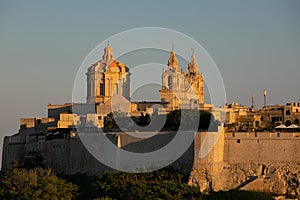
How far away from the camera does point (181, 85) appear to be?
3383 inches

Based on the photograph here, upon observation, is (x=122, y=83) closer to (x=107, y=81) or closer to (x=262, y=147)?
(x=107, y=81)

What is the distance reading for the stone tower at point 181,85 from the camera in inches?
3265

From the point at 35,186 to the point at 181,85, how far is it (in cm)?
2418

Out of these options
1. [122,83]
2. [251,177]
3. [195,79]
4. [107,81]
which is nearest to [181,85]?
[195,79]

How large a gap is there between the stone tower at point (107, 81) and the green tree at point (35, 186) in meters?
18.1

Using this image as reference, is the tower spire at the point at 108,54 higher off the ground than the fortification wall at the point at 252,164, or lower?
higher

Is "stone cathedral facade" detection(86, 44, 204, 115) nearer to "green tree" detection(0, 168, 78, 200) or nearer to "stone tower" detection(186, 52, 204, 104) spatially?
"stone tower" detection(186, 52, 204, 104)

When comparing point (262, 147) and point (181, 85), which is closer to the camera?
point (262, 147)

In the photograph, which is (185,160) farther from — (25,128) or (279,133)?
(25,128)

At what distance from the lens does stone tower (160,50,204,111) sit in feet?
272

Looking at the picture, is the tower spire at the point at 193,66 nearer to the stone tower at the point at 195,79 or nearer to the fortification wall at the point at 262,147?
the stone tower at the point at 195,79

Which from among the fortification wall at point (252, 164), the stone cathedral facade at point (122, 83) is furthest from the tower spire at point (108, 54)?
the fortification wall at point (252, 164)

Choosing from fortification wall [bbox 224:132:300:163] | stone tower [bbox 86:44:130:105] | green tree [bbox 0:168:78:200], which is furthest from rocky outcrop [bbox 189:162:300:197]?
stone tower [bbox 86:44:130:105]

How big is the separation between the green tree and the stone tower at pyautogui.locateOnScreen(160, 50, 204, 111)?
57.9 ft
